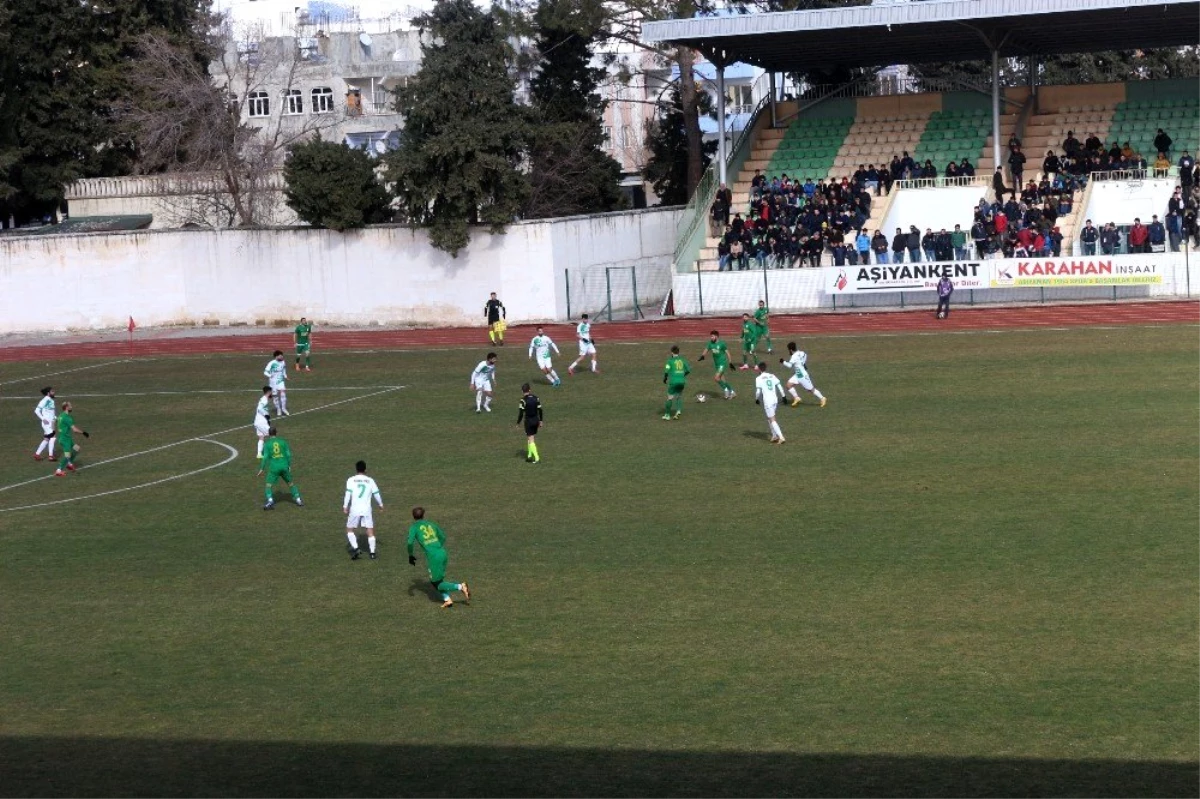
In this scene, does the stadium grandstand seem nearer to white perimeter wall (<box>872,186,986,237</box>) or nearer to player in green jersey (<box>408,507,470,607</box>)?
white perimeter wall (<box>872,186,986,237</box>)

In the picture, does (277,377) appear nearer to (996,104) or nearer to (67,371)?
(67,371)

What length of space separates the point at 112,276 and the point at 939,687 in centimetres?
4620

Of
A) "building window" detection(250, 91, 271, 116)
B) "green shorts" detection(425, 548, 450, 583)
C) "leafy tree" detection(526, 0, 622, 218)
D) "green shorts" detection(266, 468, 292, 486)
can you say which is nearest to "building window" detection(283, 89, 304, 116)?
"building window" detection(250, 91, 271, 116)

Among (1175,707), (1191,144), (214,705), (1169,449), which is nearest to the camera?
(1175,707)

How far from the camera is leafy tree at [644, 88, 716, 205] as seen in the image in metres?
64.3

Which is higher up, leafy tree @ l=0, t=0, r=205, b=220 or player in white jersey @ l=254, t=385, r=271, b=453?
leafy tree @ l=0, t=0, r=205, b=220

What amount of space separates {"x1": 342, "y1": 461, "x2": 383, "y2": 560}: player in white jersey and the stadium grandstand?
99.7 feet

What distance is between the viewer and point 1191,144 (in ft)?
169

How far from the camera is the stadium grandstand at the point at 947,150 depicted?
47.9 m

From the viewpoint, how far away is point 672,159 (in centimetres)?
6469

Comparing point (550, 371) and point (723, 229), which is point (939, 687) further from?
point (723, 229)

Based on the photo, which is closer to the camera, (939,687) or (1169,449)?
(939,687)

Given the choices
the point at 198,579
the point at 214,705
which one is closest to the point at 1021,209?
the point at 198,579

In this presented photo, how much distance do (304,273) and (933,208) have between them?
2159 centimetres
